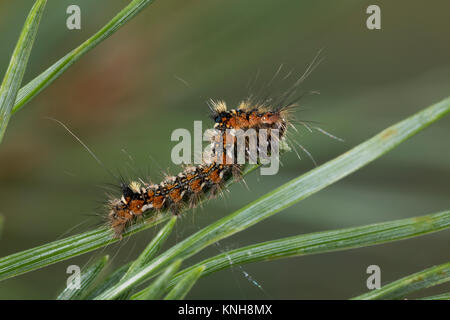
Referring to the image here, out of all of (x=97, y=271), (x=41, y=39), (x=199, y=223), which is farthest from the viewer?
(x=199, y=223)

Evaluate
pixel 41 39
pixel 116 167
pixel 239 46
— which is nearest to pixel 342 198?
pixel 239 46

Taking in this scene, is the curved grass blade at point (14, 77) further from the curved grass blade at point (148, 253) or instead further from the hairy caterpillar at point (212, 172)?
the hairy caterpillar at point (212, 172)

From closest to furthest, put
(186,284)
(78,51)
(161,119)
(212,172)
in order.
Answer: (186,284)
(78,51)
(212,172)
(161,119)

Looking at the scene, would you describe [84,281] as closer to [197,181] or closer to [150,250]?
[150,250]

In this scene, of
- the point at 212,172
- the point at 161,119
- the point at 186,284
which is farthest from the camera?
the point at 161,119

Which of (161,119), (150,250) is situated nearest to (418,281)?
(150,250)
